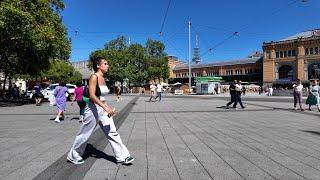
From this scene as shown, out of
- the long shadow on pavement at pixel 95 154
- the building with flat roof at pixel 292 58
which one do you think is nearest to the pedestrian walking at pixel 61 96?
the long shadow on pavement at pixel 95 154

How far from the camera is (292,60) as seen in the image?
108m

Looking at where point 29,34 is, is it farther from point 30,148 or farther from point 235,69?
point 235,69

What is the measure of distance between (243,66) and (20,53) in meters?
98.5

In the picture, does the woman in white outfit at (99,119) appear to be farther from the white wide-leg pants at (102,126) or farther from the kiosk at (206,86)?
the kiosk at (206,86)

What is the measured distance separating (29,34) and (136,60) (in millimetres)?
69225

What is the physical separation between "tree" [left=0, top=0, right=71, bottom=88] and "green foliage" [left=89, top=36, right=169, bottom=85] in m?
52.0

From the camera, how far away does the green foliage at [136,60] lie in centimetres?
9050

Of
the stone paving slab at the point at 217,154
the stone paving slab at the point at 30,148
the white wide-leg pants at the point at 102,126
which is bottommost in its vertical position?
the stone paving slab at the point at 217,154

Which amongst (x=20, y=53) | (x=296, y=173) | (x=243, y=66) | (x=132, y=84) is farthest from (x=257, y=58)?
(x=296, y=173)

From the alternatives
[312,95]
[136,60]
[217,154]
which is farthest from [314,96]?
[136,60]

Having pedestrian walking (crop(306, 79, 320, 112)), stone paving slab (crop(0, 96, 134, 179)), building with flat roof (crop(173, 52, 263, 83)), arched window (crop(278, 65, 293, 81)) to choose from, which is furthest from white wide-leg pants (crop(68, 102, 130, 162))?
building with flat roof (crop(173, 52, 263, 83))

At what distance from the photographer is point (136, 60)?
9569 cm

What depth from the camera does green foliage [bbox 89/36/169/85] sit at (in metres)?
90.5

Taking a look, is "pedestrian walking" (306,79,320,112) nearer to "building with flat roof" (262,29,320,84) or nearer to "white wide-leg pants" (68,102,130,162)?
"white wide-leg pants" (68,102,130,162)
